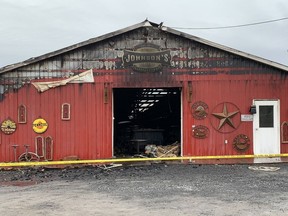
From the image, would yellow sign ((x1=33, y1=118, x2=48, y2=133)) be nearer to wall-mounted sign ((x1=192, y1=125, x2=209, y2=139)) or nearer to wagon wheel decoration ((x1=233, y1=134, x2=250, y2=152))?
wall-mounted sign ((x1=192, y1=125, x2=209, y2=139))

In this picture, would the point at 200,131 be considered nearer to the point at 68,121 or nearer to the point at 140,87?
the point at 140,87

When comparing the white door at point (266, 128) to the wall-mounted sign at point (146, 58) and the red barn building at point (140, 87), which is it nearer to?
the red barn building at point (140, 87)

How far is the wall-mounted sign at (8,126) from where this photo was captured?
48.6 feet

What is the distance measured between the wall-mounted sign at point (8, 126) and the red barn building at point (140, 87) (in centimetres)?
3

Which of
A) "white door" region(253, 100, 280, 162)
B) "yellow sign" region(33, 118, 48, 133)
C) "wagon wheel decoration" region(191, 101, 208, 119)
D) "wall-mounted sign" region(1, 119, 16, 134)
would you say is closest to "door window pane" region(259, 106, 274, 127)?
"white door" region(253, 100, 280, 162)

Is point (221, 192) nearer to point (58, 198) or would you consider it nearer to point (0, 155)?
point (58, 198)

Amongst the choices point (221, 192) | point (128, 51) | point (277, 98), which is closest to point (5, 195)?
point (221, 192)

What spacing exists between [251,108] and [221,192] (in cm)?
628

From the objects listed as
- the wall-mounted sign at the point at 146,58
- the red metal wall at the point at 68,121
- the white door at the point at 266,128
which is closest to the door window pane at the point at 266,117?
the white door at the point at 266,128

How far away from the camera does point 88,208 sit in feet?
26.8

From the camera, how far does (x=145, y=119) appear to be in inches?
936

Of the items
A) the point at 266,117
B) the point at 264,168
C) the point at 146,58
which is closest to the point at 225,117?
the point at 266,117

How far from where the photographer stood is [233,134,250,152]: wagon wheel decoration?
50.5 feet

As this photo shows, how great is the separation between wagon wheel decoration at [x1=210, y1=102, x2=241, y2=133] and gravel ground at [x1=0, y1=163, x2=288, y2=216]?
58.0 inches
